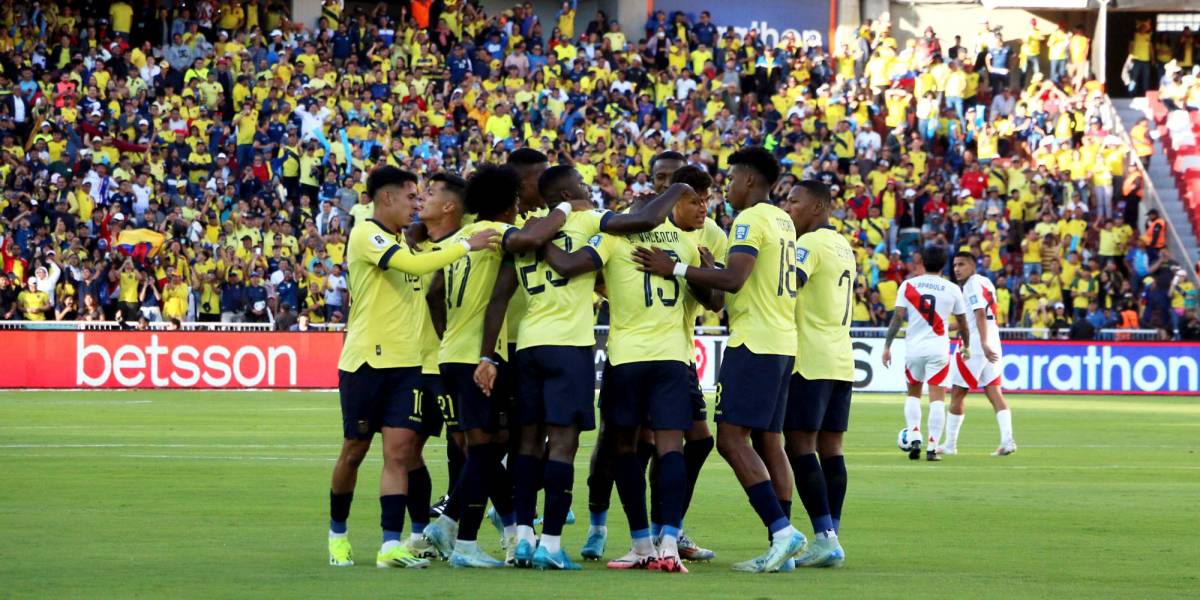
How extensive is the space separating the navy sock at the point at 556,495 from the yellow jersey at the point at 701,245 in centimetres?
107

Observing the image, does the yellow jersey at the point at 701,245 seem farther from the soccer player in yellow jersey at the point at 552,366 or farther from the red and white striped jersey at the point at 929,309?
the red and white striped jersey at the point at 929,309

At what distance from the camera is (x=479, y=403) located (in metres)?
10.3

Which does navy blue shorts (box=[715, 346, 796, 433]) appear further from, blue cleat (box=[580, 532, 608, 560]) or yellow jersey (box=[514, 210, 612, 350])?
blue cleat (box=[580, 532, 608, 560])

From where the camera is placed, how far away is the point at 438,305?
34.8ft

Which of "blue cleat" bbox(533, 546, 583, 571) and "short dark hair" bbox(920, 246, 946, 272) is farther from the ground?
"short dark hair" bbox(920, 246, 946, 272)

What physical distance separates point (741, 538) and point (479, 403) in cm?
259

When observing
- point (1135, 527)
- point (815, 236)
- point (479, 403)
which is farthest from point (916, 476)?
point (479, 403)

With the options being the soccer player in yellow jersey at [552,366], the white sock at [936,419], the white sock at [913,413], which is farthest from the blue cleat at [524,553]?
the white sock at [936,419]

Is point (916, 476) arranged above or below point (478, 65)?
below

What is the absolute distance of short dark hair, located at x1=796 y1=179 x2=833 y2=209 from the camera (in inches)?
443

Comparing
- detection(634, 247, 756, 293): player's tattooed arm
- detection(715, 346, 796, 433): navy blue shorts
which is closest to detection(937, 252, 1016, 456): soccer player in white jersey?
detection(715, 346, 796, 433): navy blue shorts

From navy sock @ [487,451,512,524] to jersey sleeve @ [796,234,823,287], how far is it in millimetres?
2103

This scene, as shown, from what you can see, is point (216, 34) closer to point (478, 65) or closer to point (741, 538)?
point (478, 65)

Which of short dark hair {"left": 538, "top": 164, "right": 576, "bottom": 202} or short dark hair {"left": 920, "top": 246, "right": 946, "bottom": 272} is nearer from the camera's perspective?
short dark hair {"left": 538, "top": 164, "right": 576, "bottom": 202}
